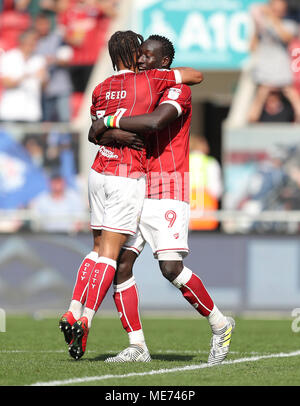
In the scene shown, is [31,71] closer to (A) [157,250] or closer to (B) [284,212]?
(B) [284,212]

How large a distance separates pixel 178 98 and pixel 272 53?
30.7 ft

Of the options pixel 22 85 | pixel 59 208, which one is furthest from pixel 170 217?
pixel 22 85

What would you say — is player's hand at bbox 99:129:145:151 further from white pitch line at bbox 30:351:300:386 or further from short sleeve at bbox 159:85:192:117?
white pitch line at bbox 30:351:300:386

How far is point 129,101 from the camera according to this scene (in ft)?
23.2

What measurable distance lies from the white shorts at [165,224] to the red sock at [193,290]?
0.16 metres

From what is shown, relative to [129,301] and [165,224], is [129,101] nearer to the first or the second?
[165,224]

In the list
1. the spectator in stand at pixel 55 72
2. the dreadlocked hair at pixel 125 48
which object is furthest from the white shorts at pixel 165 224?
the spectator in stand at pixel 55 72

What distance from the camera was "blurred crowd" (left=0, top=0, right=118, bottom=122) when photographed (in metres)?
16.4

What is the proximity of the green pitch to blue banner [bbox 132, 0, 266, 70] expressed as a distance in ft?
20.9

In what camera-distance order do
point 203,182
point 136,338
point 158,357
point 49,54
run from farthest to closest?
point 49,54 < point 203,182 < point 158,357 < point 136,338

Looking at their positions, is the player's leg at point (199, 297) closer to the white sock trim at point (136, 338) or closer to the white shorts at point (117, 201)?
the white shorts at point (117, 201)

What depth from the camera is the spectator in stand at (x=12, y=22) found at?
1728 centimetres

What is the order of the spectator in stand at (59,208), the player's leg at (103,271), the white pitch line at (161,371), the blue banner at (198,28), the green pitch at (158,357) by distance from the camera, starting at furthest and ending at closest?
the blue banner at (198,28), the spectator in stand at (59,208), the player's leg at (103,271), the green pitch at (158,357), the white pitch line at (161,371)

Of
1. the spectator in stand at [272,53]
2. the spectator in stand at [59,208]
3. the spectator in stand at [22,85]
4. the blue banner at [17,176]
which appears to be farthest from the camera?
the spectator in stand at [22,85]
